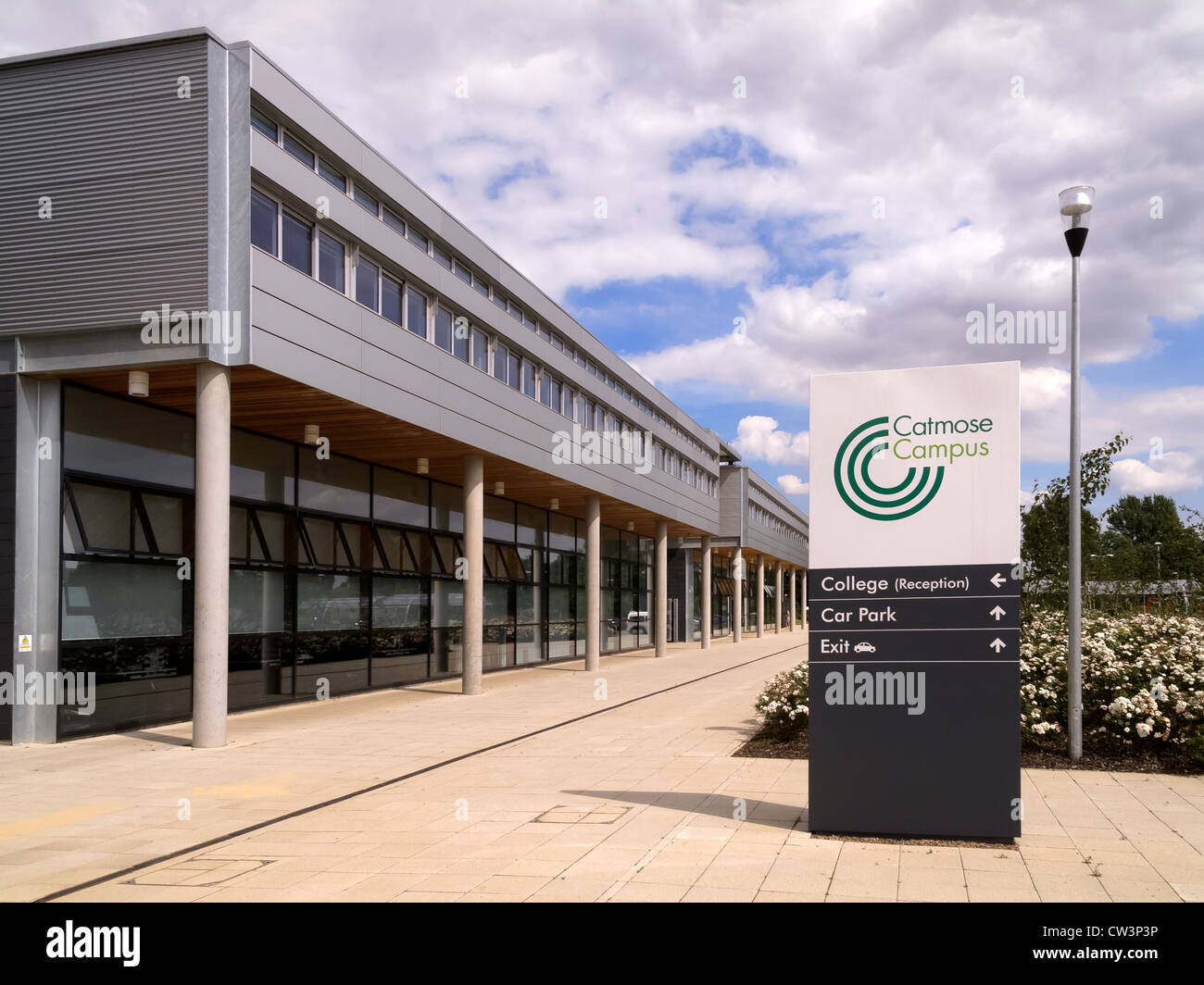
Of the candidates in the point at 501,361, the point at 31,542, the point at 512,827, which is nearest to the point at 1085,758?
the point at 512,827

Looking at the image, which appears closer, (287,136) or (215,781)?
(215,781)

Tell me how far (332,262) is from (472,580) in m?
7.31

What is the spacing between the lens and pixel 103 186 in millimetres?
13938

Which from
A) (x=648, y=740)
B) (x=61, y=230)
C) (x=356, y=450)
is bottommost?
(x=648, y=740)

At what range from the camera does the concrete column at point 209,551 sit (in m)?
13.5

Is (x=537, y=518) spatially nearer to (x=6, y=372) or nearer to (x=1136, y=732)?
(x=6, y=372)

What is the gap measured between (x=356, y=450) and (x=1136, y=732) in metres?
14.7

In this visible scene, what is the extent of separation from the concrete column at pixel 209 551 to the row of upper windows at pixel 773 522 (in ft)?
139

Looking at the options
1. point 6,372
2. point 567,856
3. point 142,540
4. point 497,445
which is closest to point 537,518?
point 497,445

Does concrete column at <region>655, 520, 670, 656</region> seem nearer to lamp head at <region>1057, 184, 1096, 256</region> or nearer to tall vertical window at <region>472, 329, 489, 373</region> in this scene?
tall vertical window at <region>472, 329, 489, 373</region>

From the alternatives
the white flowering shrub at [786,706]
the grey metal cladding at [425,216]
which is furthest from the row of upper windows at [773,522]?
the white flowering shrub at [786,706]

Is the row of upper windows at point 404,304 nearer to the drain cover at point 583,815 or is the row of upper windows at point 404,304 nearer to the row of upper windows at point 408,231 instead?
the row of upper windows at point 408,231
